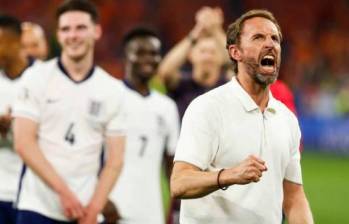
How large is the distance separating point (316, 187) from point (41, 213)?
11.5 metres

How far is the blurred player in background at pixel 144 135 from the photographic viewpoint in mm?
6875

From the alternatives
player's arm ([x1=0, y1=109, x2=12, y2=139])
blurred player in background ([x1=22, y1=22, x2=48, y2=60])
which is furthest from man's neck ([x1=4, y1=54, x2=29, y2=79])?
blurred player in background ([x1=22, y1=22, x2=48, y2=60])

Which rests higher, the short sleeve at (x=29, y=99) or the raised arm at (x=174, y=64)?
the raised arm at (x=174, y=64)

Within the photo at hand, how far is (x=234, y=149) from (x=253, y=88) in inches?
14.6

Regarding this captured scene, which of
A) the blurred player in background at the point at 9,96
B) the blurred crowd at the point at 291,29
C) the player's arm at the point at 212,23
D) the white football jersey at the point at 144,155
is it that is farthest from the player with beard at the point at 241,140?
the blurred crowd at the point at 291,29

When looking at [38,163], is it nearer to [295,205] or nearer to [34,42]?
[295,205]

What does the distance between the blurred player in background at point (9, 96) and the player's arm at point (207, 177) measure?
2.31 m

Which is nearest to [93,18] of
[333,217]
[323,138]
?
[333,217]

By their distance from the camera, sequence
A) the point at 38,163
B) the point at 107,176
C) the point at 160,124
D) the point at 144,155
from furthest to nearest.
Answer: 1. the point at 160,124
2. the point at 144,155
3. the point at 107,176
4. the point at 38,163

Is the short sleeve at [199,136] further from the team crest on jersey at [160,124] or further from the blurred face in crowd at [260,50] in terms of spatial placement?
the team crest on jersey at [160,124]

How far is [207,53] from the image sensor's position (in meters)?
7.96

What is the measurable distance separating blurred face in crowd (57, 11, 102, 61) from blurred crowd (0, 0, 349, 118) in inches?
744

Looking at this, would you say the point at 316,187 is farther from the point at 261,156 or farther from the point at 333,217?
the point at 261,156

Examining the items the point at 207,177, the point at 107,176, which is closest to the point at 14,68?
the point at 107,176
